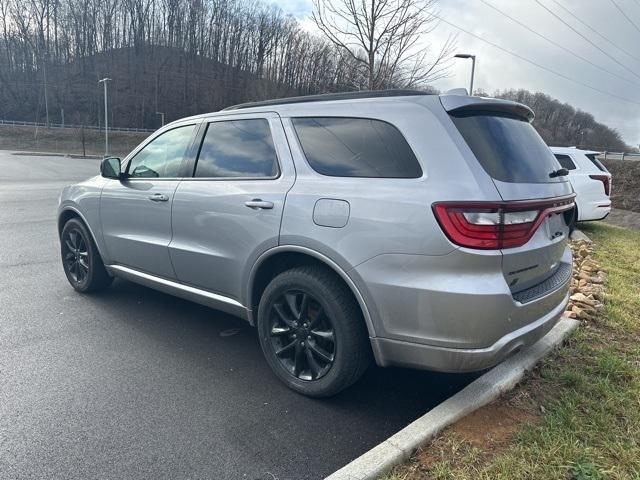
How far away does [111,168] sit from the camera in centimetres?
422

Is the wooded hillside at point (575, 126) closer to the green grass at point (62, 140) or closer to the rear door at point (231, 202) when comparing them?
the green grass at point (62, 140)

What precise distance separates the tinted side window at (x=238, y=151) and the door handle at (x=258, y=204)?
7.9 inches

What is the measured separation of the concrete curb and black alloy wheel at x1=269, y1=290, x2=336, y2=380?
629 mm

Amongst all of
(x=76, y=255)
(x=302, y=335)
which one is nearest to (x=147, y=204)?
(x=76, y=255)

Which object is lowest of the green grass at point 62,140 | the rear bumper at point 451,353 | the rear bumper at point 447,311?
the green grass at point 62,140

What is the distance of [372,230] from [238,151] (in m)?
1.39

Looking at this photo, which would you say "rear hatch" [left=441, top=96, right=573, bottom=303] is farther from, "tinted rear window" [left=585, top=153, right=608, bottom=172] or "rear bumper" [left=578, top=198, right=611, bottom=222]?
"tinted rear window" [left=585, top=153, right=608, bottom=172]

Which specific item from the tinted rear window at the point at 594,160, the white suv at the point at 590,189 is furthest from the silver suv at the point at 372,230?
the tinted rear window at the point at 594,160

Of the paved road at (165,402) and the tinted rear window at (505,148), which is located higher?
the tinted rear window at (505,148)

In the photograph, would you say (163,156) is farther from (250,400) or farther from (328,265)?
(250,400)

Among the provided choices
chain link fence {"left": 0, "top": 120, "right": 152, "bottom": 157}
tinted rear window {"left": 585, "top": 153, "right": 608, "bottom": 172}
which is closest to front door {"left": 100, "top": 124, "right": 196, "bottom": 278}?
tinted rear window {"left": 585, "top": 153, "right": 608, "bottom": 172}

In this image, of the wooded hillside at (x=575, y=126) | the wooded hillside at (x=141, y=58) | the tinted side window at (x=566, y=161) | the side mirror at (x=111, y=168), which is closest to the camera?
the side mirror at (x=111, y=168)

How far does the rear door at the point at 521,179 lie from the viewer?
242 cm

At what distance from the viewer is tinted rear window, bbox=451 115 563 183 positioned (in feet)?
8.07
